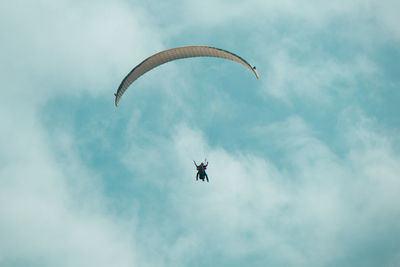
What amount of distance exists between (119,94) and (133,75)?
2.18 meters

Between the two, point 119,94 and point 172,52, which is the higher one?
point 172,52

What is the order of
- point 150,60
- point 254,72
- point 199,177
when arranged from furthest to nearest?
point 199,177, point 150,60, point 254,72

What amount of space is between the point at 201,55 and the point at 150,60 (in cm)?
475

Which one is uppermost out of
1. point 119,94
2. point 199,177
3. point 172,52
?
point 172,52

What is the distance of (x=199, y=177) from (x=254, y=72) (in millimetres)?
14107

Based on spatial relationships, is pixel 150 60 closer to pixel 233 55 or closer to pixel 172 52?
pixel 172 52

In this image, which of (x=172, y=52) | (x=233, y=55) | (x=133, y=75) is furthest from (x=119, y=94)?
(x=233, y=55)

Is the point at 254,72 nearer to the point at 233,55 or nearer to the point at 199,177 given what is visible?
the point at 233,55

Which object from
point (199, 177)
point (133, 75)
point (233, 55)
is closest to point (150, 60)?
point (133, 75)

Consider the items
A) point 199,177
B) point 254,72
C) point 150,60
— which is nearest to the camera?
point 254,72

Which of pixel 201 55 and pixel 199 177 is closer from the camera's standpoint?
pixel 201 55

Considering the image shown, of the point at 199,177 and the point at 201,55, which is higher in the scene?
the point at 201,55

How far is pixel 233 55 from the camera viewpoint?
133 feet

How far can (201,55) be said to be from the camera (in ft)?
143
